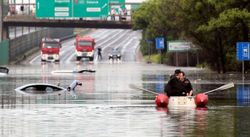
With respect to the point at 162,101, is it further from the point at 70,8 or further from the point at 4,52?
the point at 4,52

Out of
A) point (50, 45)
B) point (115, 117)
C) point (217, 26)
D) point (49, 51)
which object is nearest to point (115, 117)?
point (115, 117)

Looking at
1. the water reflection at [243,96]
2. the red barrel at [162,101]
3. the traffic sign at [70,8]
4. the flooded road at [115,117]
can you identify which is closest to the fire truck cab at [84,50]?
the traffic sign at [70,8]

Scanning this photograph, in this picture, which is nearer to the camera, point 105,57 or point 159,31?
point 159,31

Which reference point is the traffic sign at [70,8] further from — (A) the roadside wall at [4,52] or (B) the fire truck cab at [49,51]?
(B) the fire truck cab at [49,51]

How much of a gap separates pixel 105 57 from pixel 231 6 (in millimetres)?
67878

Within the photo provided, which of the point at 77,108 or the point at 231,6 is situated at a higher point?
the point at 231,6

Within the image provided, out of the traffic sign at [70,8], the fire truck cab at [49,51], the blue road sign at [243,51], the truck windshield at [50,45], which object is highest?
the traffic sign at [70,8]

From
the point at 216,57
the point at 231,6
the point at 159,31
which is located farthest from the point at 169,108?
the point at 159,31

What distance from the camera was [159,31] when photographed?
116500 mm

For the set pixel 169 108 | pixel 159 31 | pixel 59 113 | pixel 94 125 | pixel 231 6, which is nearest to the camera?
pixel 94 125

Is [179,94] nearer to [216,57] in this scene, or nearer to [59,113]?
[59,113]

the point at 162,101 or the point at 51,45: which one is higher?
the point at 162,101

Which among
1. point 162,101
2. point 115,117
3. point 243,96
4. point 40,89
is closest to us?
point 115,117

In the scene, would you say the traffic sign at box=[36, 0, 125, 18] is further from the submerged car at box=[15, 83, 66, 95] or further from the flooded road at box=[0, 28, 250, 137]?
the flooded road at box=[0, 28, 250, 137]
